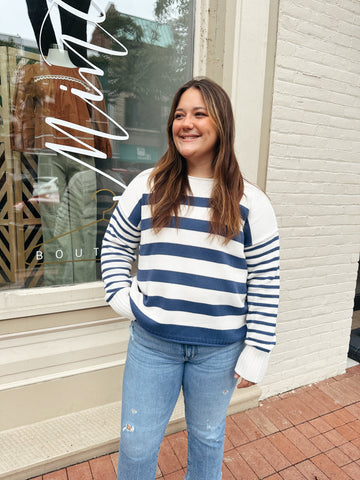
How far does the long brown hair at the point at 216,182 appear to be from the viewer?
1436 mm

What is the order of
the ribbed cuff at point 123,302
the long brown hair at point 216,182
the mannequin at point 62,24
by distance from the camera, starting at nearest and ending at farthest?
the long brown hair at point 216,182, the ribbed cuff at point 123,302, the mannequin at point 62,24

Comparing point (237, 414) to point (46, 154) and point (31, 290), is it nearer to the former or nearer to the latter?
point (31, 290)

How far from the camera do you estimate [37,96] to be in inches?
88.5

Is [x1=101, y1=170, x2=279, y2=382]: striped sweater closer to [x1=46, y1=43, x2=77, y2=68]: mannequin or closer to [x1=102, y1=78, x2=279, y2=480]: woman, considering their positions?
[x1=102, y1=78, x2=279, y2=480]: woman

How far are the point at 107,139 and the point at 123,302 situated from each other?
50.7 inches

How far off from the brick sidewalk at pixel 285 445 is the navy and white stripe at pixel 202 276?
122cm

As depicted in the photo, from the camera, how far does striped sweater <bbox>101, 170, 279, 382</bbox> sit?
144 cm

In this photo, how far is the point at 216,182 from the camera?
1.50 meters

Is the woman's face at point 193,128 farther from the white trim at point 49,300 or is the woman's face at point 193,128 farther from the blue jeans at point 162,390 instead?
the white trim at point 49,300

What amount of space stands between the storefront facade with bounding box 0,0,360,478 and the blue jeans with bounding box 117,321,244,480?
0.94 meters

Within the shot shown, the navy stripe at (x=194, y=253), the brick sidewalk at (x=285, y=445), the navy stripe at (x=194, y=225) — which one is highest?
the navy stripe at (x=194, y=225)

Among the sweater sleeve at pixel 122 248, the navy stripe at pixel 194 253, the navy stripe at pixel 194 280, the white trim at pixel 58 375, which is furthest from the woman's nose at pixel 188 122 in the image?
the white trim at pixel 58 375

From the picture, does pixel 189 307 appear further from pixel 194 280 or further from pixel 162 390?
pixel 162 390

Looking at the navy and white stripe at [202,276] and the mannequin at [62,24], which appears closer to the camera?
the navy and white stripe at [202,276]
